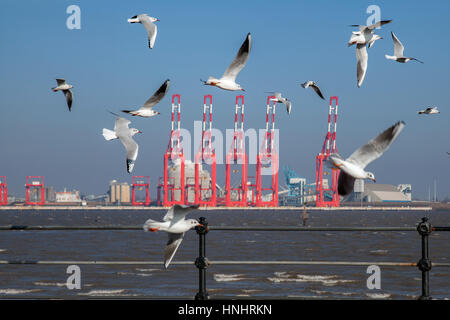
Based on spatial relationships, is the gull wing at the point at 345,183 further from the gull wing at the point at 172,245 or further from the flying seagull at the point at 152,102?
the flying seagull at the point at 152,102

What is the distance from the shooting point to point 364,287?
69.9ft

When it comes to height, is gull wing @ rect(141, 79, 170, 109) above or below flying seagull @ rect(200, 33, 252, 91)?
below

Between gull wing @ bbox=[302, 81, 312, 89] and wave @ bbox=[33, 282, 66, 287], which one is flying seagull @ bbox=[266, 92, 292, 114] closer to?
gull wing @ bbox=[302, 81, 312, 89]

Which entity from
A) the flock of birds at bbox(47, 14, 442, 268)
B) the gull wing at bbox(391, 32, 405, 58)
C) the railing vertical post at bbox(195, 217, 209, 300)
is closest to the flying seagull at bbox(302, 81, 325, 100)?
the flock of birds at bbox(47, 14, 442, 268)

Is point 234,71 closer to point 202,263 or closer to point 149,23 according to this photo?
point 149,23

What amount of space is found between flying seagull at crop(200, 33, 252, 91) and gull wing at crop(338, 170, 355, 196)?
219cm

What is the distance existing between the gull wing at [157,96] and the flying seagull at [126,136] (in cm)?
26

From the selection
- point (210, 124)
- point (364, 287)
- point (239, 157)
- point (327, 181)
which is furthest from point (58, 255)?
point (327, 181)

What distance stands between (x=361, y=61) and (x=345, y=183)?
232cm

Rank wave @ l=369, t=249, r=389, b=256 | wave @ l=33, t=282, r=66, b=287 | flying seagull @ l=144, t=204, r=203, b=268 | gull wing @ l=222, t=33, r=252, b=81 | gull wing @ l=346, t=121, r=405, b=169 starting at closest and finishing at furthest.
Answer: gull wing @ l=346, t=121, r=405, b=169, flying seagull @ l=144, t=204, r=203, b=268, gull wing @ l=222, t=33, r=252, b=81, wave @ l=33, t=282, r=66, b=287, wave @ l=369, t=249, r=389, b=256

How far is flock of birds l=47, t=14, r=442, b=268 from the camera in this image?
179 inches
